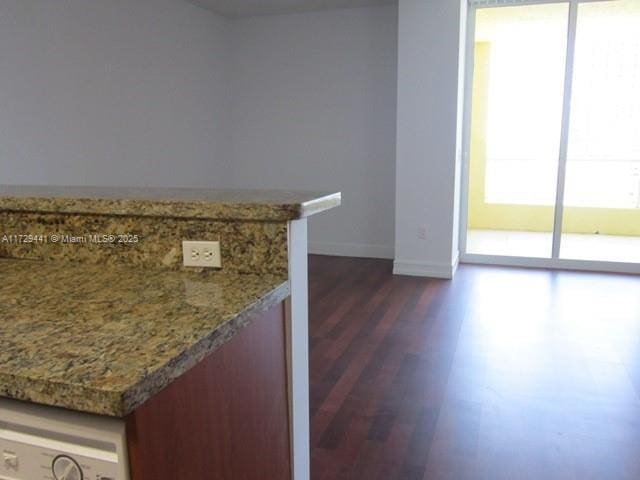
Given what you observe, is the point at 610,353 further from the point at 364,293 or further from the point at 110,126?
the point at 110,126

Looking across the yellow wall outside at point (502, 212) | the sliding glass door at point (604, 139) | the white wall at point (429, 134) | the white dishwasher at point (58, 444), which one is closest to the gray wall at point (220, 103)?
the white wall at point (429, 134)

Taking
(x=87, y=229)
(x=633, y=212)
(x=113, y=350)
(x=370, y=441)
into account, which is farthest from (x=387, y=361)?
(x=633, y=212)

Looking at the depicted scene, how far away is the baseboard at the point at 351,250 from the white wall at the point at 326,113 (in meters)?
0.01

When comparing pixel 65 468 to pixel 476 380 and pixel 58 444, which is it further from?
pixel 476 380

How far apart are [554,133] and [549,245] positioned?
1030 mm

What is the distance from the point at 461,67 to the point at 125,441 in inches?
172

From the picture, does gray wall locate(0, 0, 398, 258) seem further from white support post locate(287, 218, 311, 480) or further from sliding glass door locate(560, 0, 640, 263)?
white support post locate(287, 218, 311, 480)

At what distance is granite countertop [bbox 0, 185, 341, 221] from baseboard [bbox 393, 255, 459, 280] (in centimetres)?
335

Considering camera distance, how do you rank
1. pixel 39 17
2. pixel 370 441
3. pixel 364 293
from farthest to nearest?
1. pixel 364 293
2. pixel 39 17
3. pixel 370 441

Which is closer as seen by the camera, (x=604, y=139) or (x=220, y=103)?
(x=604, y=139)

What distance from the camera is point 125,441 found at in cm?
73

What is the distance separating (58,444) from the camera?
76cm

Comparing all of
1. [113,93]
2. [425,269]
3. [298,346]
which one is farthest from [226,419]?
[425,269]

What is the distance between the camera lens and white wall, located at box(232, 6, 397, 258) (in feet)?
16.6
